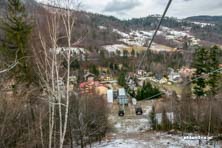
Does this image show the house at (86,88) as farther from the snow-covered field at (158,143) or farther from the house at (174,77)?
the house at (174,77)

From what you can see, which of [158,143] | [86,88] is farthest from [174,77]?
[158,143]

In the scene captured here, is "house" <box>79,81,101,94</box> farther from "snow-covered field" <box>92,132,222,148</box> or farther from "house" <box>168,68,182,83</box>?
"house" <box>168,68,182,83</box>

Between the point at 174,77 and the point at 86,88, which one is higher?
the point at 86,88

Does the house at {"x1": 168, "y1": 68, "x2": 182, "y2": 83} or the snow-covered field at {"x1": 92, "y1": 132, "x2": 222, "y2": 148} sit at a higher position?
the house at {"x1": 168, "y1": 68, "x2": 182, "y2": 83}

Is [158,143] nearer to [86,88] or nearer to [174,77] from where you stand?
[86,88]

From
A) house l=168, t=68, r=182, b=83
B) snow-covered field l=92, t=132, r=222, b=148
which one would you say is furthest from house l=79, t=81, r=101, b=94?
house l=168, t=68, r=182, b=83

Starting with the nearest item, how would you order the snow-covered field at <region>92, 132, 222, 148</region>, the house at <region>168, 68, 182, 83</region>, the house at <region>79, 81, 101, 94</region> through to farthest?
1. the snow-covered field at <region>92, 132, 222, 148</region>
2. the house at <region>79, 81, 101, 94</region>
3. the house at <region>168, 68, 182, 83</region>

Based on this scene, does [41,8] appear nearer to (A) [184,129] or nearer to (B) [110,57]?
(A) [184,129]

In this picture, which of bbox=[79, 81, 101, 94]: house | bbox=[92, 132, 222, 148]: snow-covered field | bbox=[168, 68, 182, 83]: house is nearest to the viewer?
bbox=[92, 132, 222, 148]: snow-covered field

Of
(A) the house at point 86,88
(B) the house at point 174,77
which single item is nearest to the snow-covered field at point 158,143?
(A) the house at point 86,88

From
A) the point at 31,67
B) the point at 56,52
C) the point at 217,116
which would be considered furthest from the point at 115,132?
the point at 56,52

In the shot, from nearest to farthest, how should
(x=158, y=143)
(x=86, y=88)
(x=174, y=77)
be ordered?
1. (x=158, y=143)
2. (x=86, y=88)
3. (x=174, y=77)
